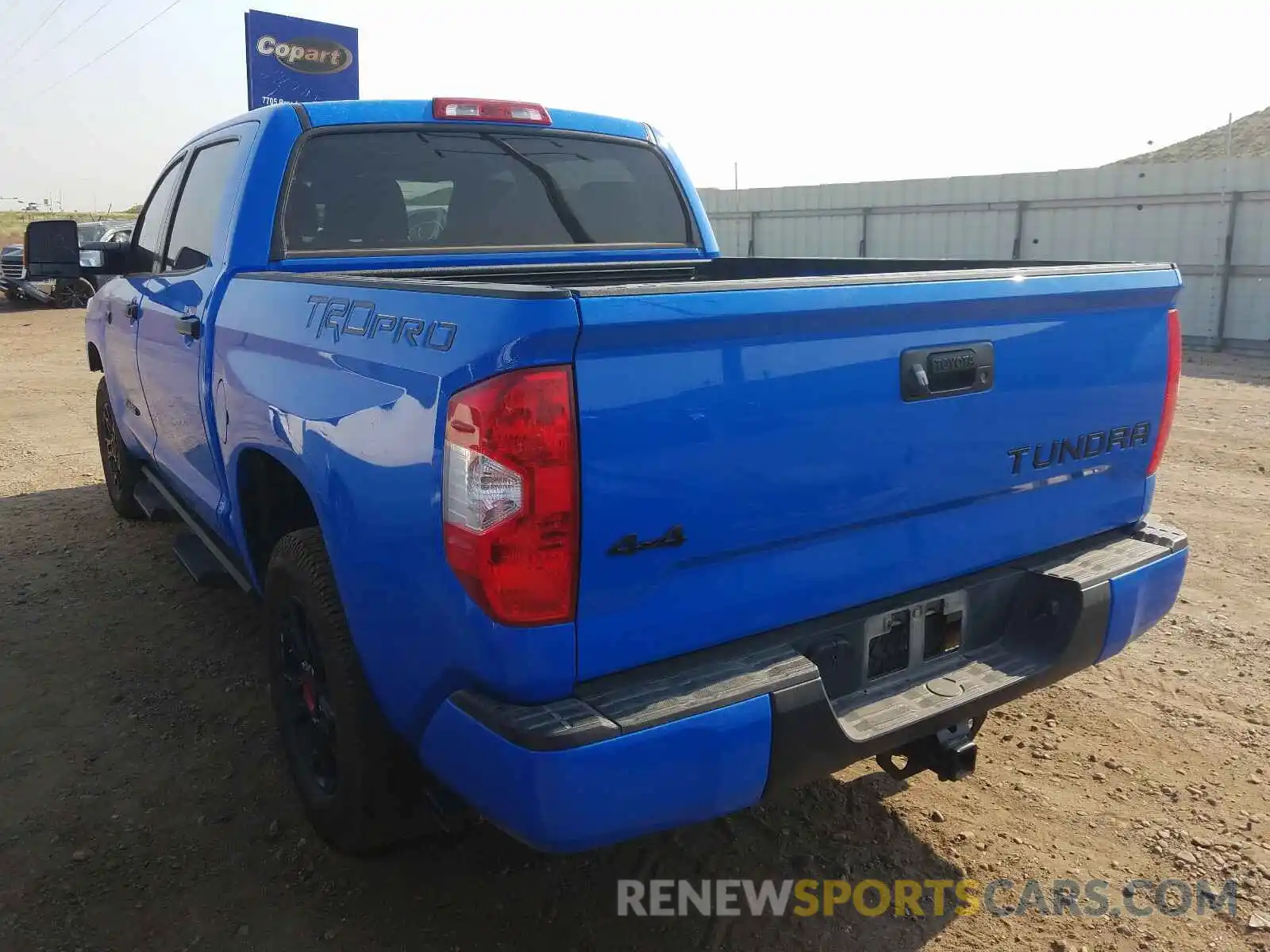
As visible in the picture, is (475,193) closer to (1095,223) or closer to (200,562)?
(200,562)

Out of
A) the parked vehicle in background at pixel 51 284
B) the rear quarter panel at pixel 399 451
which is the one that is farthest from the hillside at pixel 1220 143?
the rear quarter panel at pixel 399 451

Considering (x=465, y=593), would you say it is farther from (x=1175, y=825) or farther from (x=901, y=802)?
(x=1175, y=825)

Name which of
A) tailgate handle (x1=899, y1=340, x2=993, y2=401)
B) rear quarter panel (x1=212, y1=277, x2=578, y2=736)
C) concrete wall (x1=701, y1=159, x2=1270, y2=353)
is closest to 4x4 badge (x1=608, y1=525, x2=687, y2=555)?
rear quarter panel (x1=212, y1=277, x2=578, y2=736)

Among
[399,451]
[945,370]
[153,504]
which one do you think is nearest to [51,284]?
[153,504]

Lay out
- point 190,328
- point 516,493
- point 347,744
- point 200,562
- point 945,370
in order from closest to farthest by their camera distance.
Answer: point 516,493 → point 945,370 → point 347,744 → point 190,328 → point 200,562

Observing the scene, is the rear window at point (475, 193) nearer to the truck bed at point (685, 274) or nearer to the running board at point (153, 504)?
the truck bed at point (685, 274)

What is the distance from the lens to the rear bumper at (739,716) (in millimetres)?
1878

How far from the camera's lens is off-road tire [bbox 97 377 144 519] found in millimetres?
5570

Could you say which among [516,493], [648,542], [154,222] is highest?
[154,222]

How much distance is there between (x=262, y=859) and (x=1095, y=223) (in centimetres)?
1556

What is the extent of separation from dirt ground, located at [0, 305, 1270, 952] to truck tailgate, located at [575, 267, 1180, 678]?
0.93 meters

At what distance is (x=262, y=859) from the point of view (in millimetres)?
2877

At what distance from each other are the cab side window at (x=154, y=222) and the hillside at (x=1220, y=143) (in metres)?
43.3

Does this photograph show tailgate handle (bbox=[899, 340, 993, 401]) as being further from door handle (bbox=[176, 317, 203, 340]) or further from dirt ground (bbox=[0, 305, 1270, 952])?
door handle (bbox=[176, 317, 203, 340])
